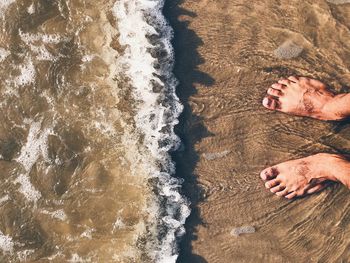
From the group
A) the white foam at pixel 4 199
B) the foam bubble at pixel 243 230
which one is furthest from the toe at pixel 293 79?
the white foam at pixel 4 199

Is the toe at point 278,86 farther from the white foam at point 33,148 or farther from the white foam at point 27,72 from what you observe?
the white foam at point 27,72

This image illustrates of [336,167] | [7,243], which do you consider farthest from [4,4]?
[336,167]

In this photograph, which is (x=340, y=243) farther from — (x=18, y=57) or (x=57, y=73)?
(x=18, y=57)

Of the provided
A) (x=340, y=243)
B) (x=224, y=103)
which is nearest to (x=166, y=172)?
(x=224, y=103)

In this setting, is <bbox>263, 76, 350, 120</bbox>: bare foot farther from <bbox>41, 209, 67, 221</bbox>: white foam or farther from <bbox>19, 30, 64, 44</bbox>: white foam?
<bbox>41, 209, 67, 221</bbox>: white foam

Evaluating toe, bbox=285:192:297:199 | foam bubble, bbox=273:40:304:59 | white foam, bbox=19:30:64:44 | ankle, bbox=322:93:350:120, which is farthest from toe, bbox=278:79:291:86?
white foam, bbox=19:30:64:44

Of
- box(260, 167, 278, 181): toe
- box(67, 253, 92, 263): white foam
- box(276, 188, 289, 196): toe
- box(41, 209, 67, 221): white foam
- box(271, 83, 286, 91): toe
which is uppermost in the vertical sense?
box(271, 83, 286, 91): toe
